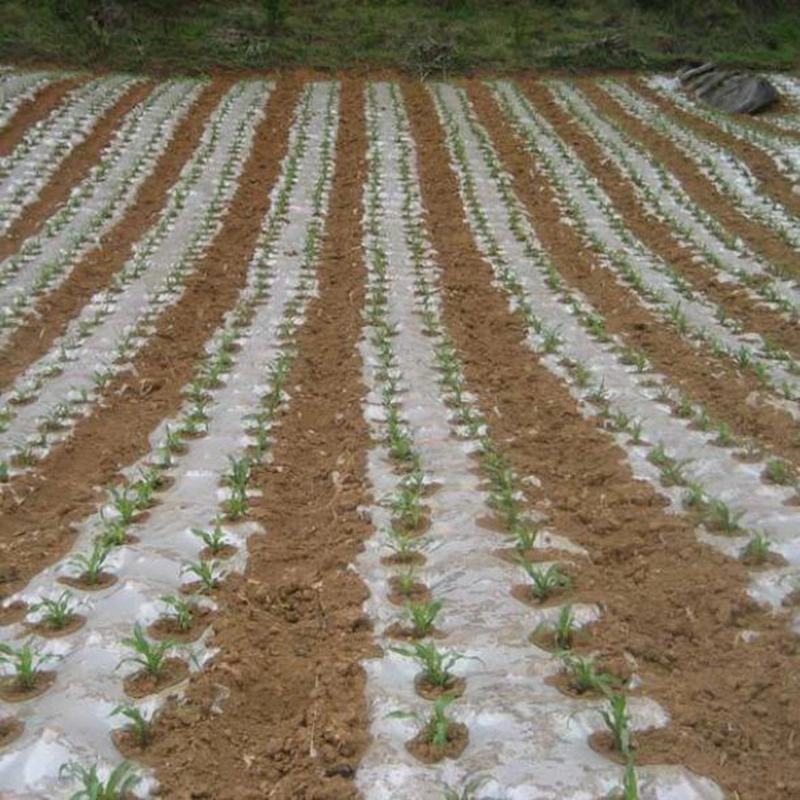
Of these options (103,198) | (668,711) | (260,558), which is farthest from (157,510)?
(103,198)

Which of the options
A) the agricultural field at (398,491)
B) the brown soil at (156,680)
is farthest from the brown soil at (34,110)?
the brown soil at (156,680)

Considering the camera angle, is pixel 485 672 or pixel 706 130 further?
pixel 706 130

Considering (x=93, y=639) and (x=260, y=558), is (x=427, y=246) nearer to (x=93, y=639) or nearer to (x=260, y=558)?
(x=260, y=558)


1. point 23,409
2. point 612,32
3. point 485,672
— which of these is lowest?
point 23,409

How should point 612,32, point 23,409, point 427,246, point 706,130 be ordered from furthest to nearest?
point 612,32, point 706,130, point 427,246, point 23,409

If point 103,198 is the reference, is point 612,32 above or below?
above

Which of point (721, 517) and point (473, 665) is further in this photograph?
point (721, 517)

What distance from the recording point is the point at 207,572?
4.13 metres

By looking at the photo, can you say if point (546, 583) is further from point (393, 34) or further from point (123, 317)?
point (393, 34)

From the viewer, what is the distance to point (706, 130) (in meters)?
16.6

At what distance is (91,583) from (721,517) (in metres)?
3.07

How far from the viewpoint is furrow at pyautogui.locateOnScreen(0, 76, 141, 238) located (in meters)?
11.9

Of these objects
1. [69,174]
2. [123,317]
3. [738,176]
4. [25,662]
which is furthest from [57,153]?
[25,662]

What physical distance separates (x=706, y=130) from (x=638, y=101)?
3056mm
